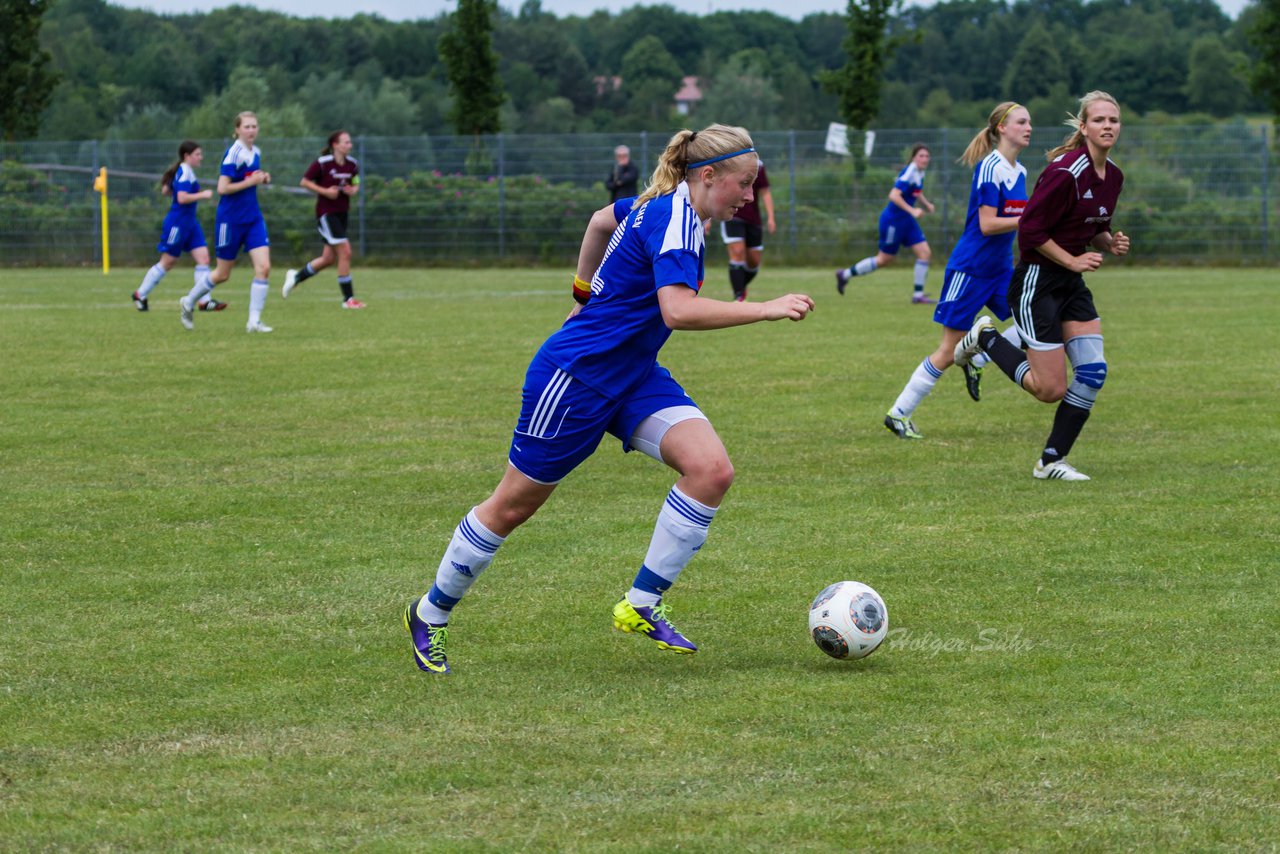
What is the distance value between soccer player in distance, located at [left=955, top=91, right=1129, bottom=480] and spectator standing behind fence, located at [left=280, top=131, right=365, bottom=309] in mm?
12449

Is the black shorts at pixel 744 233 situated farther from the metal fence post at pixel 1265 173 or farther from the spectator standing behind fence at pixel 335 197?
the metal fence post at pixel 1265 173

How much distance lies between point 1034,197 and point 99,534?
501 centimetres

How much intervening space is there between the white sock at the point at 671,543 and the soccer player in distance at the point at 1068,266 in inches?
152

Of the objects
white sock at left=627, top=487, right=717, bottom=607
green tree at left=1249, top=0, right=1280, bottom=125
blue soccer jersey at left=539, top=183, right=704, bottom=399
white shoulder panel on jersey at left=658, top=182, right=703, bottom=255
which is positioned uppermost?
green tree at left=1249, top=0, right=1280, bottom=125

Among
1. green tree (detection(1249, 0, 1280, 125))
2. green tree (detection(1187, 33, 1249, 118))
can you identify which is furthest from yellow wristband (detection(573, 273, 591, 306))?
green tree (detection(1187, 33, 1249, 118))

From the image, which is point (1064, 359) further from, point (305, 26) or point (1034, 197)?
point (305, 26)

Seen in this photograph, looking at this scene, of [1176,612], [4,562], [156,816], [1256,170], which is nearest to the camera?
[156,816]

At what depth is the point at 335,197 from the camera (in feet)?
66.1

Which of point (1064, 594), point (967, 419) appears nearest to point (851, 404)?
point (967, 419)

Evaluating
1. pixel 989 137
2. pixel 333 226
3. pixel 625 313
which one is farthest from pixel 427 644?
pixel 333 226

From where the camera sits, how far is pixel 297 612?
6129 millimetres

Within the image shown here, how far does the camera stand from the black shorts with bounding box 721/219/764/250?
20828 millimetres

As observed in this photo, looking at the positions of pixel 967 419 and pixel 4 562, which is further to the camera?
pixel 967 419

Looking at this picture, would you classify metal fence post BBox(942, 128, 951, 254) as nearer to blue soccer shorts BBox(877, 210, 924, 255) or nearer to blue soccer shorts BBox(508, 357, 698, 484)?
blue soccer shorts BBox(877, 210, 924, 255)
